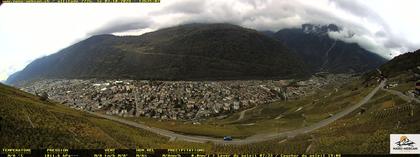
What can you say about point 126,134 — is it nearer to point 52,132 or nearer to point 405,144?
point 52,132

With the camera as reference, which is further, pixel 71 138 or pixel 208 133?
pixel 208 133

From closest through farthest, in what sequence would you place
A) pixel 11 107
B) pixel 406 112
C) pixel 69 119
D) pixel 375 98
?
pixel 11 107 → pixel 69 119 → pixel 406 112 → pixel 375 98

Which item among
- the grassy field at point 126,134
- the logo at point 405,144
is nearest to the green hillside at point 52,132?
the grassy field at point 126,134

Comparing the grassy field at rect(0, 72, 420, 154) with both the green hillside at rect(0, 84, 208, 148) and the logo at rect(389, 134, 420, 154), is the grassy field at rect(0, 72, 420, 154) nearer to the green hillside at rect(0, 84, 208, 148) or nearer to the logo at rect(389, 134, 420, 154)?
the green hillside at rect(0, 84, 208, 148)

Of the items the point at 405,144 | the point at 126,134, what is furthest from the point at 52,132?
the point at 405,144

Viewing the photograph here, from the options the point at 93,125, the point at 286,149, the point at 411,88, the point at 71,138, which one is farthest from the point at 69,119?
the point at 411,88

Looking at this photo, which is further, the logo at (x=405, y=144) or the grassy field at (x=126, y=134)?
the grassy field at (x=126, y=134)

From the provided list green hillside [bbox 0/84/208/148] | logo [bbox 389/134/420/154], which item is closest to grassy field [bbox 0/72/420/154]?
green hillside [bbox 0/84/208/148]

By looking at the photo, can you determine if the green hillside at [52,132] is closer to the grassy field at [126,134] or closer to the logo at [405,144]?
the grassy field at [126,134]

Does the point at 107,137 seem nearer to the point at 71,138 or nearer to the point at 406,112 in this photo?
the point at 71,138
